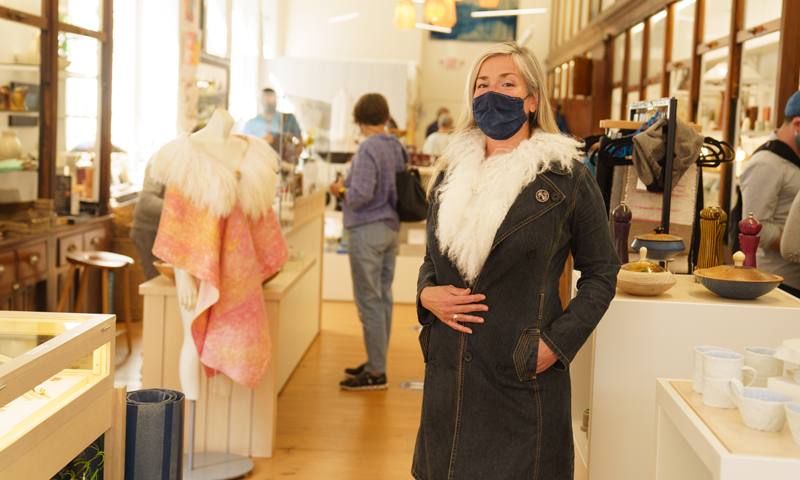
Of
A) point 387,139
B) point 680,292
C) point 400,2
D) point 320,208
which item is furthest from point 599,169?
point 400,2

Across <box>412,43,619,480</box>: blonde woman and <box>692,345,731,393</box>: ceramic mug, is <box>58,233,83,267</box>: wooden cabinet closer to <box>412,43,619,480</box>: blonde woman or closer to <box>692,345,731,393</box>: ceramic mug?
<box>412,43,619,480</box>: blonde woman

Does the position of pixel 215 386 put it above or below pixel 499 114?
below

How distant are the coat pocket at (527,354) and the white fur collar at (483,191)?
0.59 feet

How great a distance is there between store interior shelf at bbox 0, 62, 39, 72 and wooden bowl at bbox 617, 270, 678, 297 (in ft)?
12.3

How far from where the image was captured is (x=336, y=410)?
3928 mm

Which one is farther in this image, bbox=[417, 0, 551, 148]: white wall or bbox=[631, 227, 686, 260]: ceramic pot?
bbox=[417, 0, 551, 148]: white wall

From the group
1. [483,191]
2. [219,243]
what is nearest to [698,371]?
[483,191]

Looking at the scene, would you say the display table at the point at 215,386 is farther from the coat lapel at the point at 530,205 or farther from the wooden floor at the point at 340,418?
the coat lapel at the point at 530,205

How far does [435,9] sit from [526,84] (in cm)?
542

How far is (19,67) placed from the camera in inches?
168

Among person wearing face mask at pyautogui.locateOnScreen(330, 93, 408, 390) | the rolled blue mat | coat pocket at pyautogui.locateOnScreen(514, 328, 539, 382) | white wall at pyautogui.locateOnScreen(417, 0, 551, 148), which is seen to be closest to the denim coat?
coat pocket at pyautogui.locateOnScreen(514, 328, 539, 382)

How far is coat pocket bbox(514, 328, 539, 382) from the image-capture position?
1603 millimetres

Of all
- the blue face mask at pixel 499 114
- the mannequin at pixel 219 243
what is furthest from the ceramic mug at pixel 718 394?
the mannequin at pixel 219 243

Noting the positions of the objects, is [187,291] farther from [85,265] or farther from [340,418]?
[85,265]
